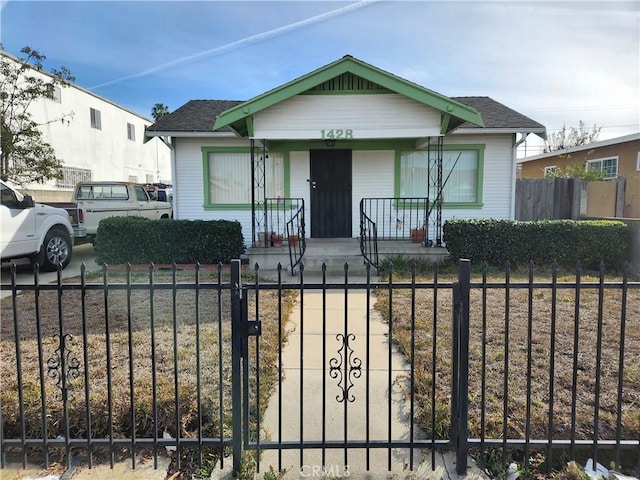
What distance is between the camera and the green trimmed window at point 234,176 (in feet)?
39.1

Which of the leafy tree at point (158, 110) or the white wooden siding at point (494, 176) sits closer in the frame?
the white wooden siding at point (494, 176)

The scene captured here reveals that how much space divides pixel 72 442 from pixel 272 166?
31.9 feet

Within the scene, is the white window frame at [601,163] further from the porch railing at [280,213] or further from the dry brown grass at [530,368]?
the dry brown grass at [530,368]

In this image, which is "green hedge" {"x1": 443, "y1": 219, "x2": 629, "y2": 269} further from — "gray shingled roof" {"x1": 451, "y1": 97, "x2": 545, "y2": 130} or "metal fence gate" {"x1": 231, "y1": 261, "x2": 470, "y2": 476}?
"metal fence gate" {"x1": 231, "y1": 261, "x2": 470, "y2": 476}

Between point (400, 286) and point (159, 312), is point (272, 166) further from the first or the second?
point (400, 286)

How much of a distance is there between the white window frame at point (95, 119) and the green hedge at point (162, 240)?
1724cm

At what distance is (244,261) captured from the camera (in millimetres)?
10172

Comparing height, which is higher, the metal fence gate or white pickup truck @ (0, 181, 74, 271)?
white pickup truck @ (0, 181, 74, 271)

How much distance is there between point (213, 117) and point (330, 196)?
3.92 m

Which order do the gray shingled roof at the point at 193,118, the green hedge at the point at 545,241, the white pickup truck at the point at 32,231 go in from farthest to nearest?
the gray shingled roof at the point at 193,118 < the green hedge at the point at 545,241 < the white pickup truck at the point at 32,231

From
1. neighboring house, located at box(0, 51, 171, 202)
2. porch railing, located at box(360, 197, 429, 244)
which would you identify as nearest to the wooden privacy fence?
porch railing, located at box(360, 197, 429, 244)

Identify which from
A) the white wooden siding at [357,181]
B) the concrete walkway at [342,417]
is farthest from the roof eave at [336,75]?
the concrete walkway at [342,417]

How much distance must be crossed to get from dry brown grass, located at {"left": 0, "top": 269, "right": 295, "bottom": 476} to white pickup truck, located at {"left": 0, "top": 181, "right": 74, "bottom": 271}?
1821 mm

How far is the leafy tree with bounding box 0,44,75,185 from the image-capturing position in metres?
13.9
